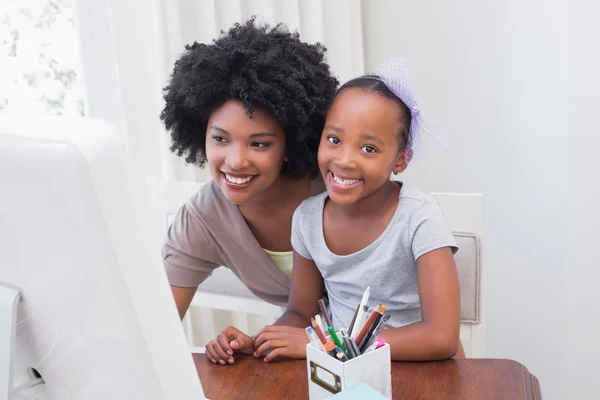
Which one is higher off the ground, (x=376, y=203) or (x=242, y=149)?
(x=242, y=149)

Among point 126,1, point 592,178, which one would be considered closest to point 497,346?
point 592,178

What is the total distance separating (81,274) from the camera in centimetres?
48

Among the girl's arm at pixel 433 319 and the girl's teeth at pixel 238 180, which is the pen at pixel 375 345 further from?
the girl's teeth at pixel 238 180

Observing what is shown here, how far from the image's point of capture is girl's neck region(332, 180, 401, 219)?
1131 mm

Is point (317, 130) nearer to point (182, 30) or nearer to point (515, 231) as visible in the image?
point (182, 30)

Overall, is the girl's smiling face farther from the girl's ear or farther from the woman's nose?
the woman's nose

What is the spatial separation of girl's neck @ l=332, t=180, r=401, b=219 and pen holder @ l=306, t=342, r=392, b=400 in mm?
375

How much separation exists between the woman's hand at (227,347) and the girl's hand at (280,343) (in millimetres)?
16

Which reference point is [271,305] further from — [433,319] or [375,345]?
[375,345]

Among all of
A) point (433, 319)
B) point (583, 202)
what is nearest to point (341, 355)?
point (433, 319)

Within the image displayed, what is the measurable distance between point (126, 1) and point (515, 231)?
126 cm

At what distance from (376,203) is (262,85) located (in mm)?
273

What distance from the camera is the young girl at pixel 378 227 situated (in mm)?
1026

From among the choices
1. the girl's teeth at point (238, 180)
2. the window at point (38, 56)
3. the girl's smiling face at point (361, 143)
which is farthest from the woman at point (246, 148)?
the window at point (38, 56)
